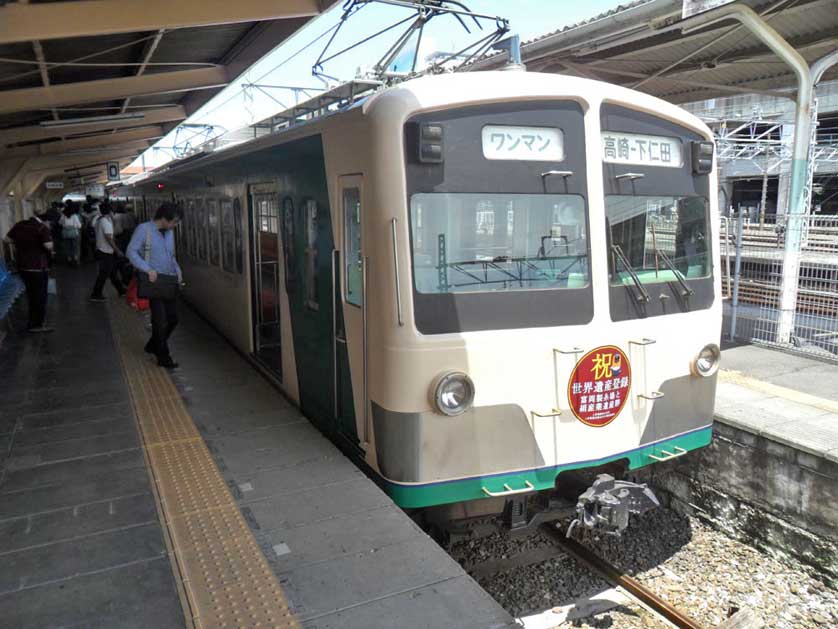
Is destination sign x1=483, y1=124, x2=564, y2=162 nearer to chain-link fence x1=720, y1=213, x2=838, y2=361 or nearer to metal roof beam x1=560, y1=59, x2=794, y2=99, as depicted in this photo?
chain-link fence x1=720, y1=213, x2=838, y2=361

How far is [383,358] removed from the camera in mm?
3508

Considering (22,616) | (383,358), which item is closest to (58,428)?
(22,616)

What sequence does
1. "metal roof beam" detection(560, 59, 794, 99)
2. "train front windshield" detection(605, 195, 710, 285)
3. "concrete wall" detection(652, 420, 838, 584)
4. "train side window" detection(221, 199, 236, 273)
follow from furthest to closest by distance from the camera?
"metal roof beam" detection(560, 59, 794, 99) < "train side window" detection(221, 199, 236, 273) < "concrete wall" detection(652, 420, 838, 584) < "train front windshield" detection(605, 195, 710, 285)

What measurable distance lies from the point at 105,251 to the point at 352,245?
27.7 feet

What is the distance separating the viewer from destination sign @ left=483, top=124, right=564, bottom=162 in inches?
139

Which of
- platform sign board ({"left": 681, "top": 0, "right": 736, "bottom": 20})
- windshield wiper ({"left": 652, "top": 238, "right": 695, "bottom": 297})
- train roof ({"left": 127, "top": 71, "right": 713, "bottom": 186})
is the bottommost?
windshield wiper ({"left": 652, "top": 238, "right": 695, "bottom": 297})

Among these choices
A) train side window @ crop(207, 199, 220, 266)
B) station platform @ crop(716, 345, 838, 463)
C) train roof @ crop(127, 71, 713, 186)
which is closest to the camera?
train roof @ crop(127, 71, 713, 186)

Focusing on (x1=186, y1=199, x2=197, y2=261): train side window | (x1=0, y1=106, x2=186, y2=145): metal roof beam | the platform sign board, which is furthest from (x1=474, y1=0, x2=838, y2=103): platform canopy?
(x1=0, y1=106, x2=186, y2=145): metal roof beam

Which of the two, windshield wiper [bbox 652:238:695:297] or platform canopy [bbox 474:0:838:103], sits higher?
platform canopy [bbox 474:0:838:103]

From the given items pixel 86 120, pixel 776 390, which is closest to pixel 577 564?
pixel 776 390

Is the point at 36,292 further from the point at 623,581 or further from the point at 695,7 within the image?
the point at 695,7

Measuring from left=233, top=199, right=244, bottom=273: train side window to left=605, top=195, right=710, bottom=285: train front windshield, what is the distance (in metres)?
3.82

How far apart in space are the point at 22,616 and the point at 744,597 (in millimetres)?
3972

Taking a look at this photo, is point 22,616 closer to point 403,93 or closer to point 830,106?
point 403,93
